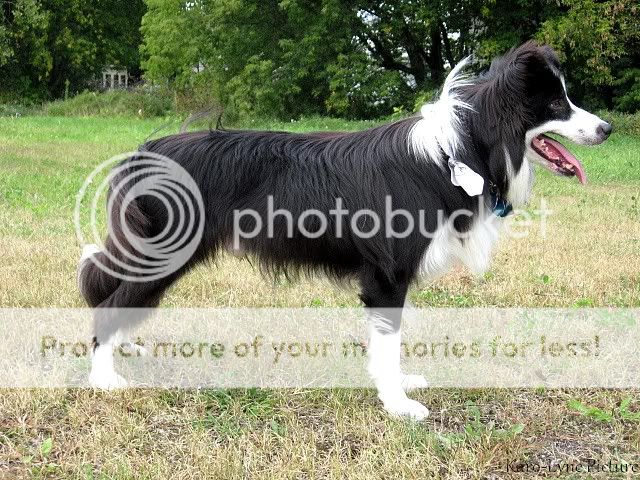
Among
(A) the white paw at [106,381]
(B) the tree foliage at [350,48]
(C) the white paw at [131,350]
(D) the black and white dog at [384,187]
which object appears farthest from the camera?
(B) the tree foliage at [350,48]

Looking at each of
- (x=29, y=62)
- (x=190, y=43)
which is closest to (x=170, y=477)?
(x=190, y=43)

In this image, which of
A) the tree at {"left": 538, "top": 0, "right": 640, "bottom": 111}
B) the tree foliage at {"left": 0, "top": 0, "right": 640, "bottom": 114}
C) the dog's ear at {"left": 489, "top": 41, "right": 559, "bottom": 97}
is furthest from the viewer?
the tree foliage at {"left": 0, "top": 0, "right": 640, "bottom": 114}

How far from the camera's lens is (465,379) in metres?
3.57

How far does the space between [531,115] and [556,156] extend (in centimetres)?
25

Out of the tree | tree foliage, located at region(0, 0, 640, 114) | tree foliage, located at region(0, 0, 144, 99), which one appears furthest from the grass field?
tree foliage, located at region(0, 0, 144, 99)

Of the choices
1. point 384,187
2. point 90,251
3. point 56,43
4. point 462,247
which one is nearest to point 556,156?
point 462,247

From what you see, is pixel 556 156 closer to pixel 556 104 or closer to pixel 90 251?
pixel 556 104

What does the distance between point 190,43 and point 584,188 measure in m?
19.4

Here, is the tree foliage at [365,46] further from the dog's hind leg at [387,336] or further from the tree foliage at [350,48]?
the dog's hind leg at [387,336]

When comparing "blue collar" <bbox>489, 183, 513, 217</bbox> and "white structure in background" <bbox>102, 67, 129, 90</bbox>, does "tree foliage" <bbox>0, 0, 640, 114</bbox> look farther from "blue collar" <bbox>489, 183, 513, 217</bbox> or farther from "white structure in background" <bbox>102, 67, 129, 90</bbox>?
"blue collar" <bbox>489, 183, 513, 217</bbox>

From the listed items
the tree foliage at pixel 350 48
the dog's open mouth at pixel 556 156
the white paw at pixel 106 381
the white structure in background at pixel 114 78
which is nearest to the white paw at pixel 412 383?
the dog's open mouth at pixel 556 156

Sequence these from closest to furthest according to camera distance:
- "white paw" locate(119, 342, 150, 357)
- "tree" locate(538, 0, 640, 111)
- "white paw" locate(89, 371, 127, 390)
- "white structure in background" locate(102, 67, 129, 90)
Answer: "white paw" locate(89, 371, 127, 390), "white paw" locate(119, 342, 150, 357), "tree" locate(538, 0, 640, 111), "white structure in background" locate(102, 67, 129, 90)

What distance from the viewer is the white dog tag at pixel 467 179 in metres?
3.00

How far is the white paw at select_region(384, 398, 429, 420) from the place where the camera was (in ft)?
10.4
